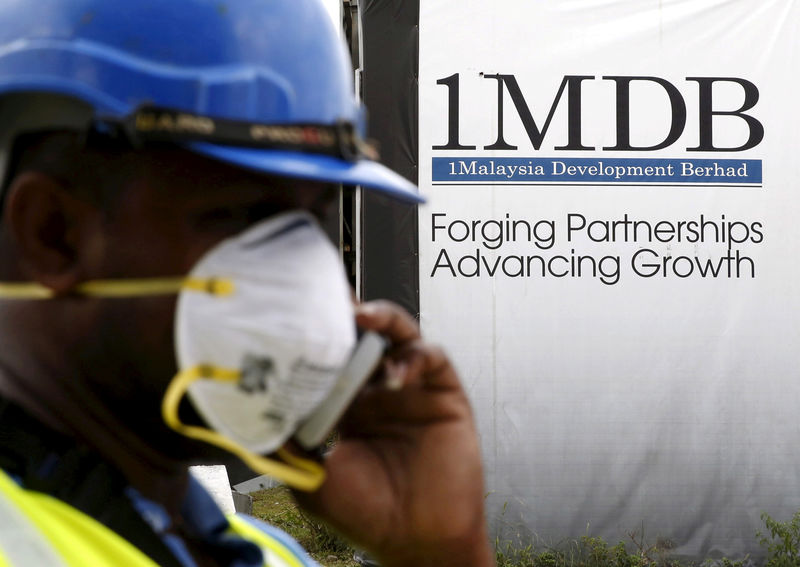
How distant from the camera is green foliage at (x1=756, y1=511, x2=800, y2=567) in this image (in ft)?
17.7

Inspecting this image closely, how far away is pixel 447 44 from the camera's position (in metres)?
5.43

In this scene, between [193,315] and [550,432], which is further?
[550,432]

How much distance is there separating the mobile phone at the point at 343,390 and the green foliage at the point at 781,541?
4.83m

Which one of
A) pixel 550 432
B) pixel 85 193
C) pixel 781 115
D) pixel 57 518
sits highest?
pixel 781 115

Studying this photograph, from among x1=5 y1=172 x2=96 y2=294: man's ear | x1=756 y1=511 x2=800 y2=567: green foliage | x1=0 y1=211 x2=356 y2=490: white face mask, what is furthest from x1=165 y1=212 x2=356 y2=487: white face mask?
x1=756 y1=511 x2=800 y2=567: green foliage

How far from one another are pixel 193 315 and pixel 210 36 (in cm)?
26

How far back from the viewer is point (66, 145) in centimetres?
101

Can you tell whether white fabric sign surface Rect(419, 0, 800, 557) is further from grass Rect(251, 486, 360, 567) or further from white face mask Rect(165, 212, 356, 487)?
white face mask Rect(165, 212, 356, 487)

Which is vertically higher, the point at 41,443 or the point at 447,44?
the point at 447,44

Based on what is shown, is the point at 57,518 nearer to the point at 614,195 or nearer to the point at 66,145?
the point at 66,145

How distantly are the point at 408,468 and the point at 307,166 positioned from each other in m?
0.41

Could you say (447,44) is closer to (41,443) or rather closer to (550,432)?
(550,432)

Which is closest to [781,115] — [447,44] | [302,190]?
[447,44]

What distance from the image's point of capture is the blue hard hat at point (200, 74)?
97 centimetres
